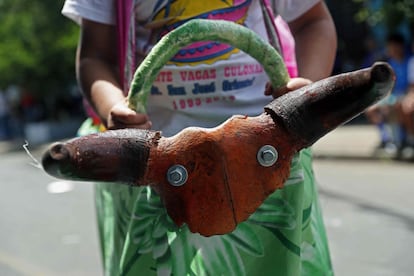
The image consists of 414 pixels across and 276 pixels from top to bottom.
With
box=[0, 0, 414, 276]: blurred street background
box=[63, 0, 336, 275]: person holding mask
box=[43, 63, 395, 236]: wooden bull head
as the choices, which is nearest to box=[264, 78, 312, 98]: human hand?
box=[63, 0, 336, 275]: person holding mask

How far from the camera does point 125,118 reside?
1.49 m

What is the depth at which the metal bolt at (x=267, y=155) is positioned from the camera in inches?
52.2

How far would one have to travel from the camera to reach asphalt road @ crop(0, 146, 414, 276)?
4941 millimetres

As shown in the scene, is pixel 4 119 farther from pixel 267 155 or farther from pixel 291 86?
pixel 267 155

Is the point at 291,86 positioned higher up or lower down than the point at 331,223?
higher up

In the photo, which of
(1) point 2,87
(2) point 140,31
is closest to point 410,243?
(2) point 140,31

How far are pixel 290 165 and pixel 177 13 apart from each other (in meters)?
0.56

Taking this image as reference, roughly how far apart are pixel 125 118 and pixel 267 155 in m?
0.33

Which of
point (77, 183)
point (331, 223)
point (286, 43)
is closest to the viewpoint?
point (286, 43)

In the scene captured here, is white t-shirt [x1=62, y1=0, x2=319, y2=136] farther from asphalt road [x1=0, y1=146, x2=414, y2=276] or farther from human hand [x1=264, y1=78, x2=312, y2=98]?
asphalt road [x1=0, y1=146, x2=414, y2=276]

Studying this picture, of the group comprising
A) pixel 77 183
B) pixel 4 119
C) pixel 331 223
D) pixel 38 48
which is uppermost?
pixel 331 223

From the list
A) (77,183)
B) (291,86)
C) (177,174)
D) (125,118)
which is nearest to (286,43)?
(291,86)

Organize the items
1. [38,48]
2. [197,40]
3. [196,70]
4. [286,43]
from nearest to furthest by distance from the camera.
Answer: [197,40]
[196,70]
[286,43]
[38,48]

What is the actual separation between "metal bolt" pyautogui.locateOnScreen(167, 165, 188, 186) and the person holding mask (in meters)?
0.17
